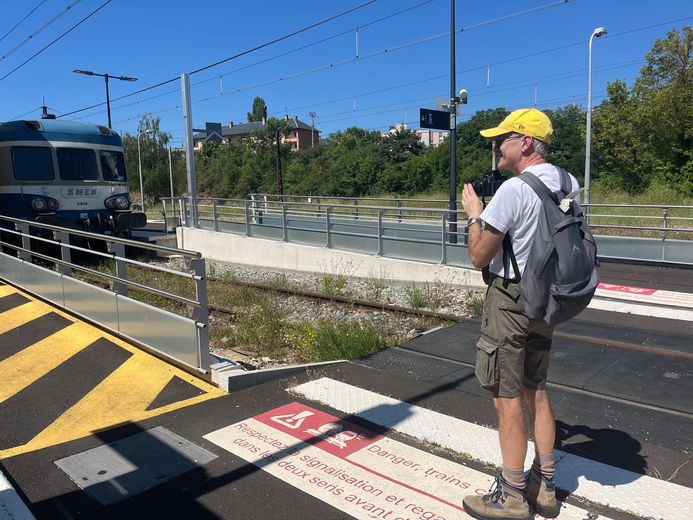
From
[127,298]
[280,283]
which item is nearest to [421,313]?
[127,298]

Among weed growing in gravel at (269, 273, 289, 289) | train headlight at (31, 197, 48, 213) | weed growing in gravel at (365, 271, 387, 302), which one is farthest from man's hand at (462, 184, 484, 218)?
train headlight at (31, 197, 48, 213)

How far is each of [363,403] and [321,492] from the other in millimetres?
1328

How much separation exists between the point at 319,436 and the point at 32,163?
1223 centimetres

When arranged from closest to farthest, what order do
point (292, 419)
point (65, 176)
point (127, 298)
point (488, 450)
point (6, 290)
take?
point (488, 450) < point (292, 419) < point (127, 298) < point (6, 290) < point (65, 176)

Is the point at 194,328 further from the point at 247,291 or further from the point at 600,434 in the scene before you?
the point at 247,291

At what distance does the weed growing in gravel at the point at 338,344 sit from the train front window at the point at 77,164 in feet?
32.1

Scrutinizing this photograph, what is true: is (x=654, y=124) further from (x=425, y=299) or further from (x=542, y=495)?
(x=542, y=495)

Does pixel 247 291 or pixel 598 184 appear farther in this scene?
pixel 598 184

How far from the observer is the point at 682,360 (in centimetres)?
552

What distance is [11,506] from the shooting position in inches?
106

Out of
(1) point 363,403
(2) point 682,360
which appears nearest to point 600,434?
(1) point 363,403

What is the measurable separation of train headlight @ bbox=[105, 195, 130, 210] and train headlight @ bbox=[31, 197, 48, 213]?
1.64m

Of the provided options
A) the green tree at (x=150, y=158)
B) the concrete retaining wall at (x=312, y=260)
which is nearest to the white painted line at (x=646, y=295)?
the concrete retaining wall at (x=312, y=260)

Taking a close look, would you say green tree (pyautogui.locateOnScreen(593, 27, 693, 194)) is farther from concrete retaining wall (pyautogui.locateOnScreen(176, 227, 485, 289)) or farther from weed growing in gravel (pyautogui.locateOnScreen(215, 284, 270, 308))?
weed growing in gravel (pyautogui.locateOnScreen(215, 284, 270, 308))
